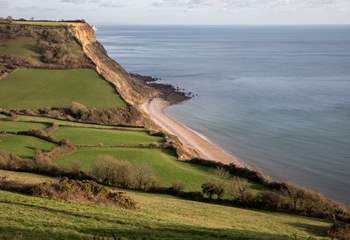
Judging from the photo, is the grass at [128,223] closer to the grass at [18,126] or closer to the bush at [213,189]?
the bush at [213,189]

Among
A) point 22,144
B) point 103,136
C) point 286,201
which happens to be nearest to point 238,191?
point 286,201

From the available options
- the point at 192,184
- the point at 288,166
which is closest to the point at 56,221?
the point at 192,184

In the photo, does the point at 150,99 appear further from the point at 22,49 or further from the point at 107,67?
the point at 22,49

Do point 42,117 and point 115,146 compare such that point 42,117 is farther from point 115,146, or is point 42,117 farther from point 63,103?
point 115,146

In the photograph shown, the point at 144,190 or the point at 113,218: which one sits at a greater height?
the point at 113,218

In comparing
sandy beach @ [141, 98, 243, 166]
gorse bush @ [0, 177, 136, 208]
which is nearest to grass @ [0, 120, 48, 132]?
sandy beach @ [141, 98, 243, 166]

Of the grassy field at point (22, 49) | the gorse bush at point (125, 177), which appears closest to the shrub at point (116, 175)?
the gorse bush at point (125, 177)

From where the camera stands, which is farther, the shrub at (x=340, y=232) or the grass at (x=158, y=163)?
the grass at (x=158, y=163)
